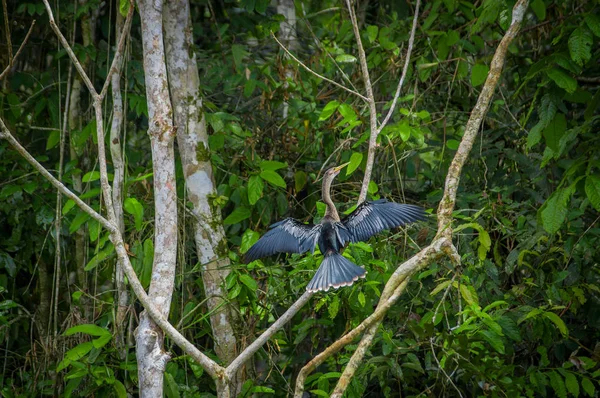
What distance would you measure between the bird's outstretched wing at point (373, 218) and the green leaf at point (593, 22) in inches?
54.7

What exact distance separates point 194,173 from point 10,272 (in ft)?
5.76

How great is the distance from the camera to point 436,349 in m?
5.74

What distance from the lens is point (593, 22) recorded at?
4559 mm

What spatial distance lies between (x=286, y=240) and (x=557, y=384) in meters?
2.01

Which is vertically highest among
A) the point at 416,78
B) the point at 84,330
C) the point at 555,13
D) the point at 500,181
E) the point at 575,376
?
the point at 555,13

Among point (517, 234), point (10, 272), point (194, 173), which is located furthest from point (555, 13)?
point (10, 272)

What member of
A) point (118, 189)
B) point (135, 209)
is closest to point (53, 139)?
point (118, 189)

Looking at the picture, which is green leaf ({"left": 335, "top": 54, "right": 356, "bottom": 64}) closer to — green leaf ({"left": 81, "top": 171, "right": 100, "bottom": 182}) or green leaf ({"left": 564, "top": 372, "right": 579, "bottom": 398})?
green leaf ({"left": 81, "top": 171, "right": 100, "bottom": 182})

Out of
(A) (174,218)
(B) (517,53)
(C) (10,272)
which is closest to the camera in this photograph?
(A) (174,218)

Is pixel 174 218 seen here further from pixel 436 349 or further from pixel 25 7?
pixel 25 7

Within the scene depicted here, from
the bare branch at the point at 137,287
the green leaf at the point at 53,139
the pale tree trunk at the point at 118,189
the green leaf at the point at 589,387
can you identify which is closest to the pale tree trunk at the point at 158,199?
the bare branch at the point at 137,287

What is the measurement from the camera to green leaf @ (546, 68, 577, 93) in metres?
4.55

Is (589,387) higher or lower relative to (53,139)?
lower

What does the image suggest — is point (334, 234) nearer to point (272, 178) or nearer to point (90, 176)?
point (272, 178)
